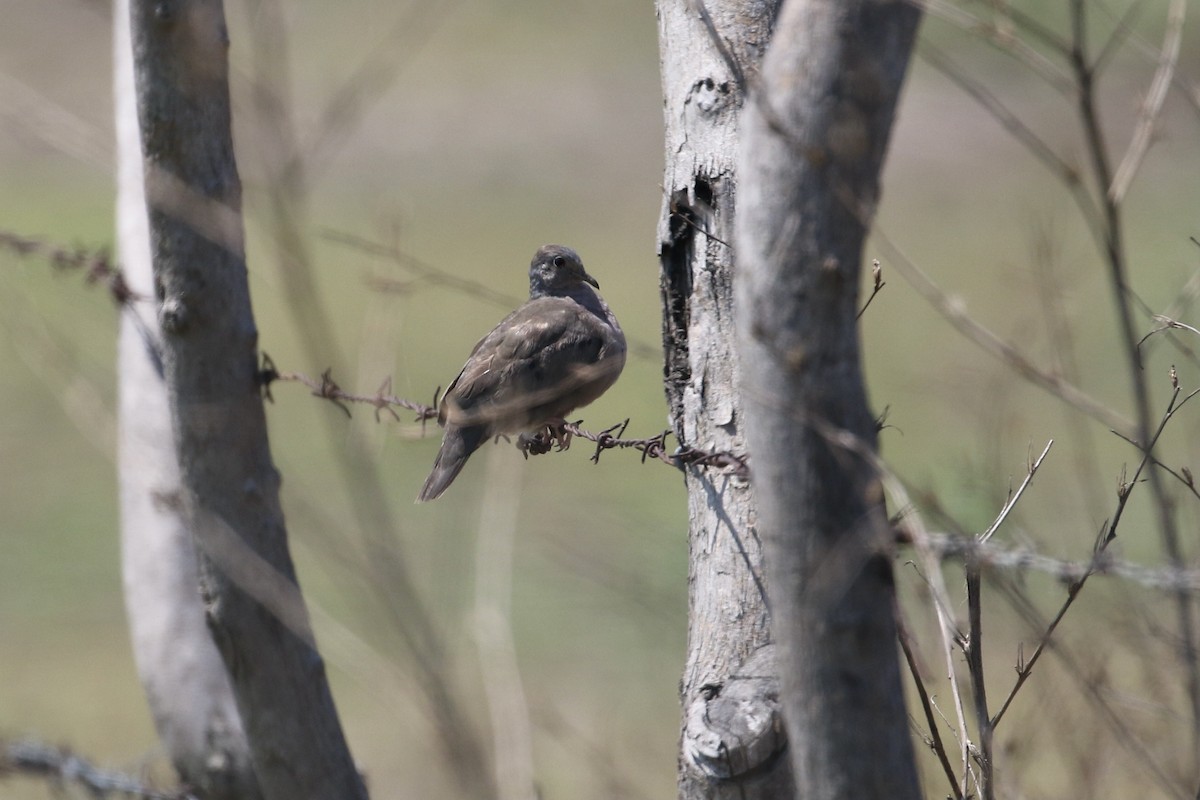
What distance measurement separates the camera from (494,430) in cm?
455

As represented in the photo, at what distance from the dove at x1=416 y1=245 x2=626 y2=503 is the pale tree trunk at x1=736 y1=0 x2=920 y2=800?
2420mm

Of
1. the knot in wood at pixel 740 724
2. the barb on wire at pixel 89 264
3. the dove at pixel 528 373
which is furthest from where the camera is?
the dove at pixel 528 373

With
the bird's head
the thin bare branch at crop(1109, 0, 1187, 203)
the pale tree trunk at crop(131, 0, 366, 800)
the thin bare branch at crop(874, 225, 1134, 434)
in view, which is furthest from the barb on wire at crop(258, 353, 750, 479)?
the bird's head

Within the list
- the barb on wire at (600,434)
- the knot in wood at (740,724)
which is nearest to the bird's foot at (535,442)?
the barb on wire at (600,434)

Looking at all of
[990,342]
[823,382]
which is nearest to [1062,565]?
[990,342]

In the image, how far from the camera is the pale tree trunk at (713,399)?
8.59 feet

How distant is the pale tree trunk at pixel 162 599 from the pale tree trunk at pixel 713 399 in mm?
1971

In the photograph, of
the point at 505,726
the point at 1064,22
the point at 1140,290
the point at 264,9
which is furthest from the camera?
the point at 1064,22

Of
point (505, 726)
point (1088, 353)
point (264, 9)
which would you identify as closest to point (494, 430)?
point (505, 726)

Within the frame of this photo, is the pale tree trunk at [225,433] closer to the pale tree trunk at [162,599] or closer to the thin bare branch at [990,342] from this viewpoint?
the pale tree trunk at [162,599]

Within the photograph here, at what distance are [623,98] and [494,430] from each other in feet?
67.0

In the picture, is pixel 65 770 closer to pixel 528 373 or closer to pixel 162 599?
pixel 162 599

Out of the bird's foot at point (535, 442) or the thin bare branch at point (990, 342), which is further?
the bird's foot at point (535, 442)

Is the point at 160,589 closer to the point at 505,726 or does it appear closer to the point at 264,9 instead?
the point at 505,726
